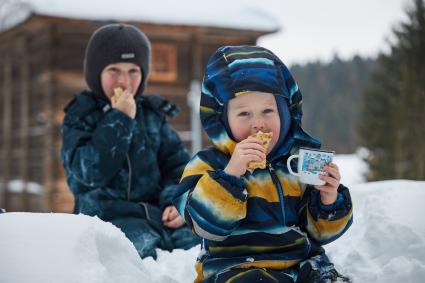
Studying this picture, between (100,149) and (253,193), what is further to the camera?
(100,149)

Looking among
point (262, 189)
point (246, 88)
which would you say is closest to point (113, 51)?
point (246, 88)

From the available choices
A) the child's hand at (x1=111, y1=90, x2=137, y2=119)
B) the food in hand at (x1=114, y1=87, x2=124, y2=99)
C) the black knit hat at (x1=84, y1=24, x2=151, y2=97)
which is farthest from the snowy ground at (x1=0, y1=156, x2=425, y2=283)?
the black knit hat at (x1=84, y1=24, x2=151, y2=97)

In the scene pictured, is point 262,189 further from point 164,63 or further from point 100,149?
point 164,63

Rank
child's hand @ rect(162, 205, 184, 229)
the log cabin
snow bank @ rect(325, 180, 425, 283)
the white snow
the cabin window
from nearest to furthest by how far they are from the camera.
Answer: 1. snow bank @ rect(325, 180, 425, 283)
2. child's hand @ rect(162, 205, 184, 229)
3. the white snow
4. the log cabin
5. the cabin window

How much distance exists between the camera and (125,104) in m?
3.16

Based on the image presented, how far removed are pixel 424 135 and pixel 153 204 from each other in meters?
14.4

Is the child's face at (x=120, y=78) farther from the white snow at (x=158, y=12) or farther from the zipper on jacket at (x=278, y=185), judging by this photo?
the white snow at (x=158, y=12)

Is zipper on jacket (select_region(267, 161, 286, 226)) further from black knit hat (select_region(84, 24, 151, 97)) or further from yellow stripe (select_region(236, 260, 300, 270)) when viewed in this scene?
black knit hat (select_region(84, 24, 151, 97))

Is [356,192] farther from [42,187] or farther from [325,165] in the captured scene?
[42,187]

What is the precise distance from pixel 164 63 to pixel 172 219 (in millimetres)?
9379

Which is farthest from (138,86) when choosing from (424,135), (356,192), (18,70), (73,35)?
(424,135)

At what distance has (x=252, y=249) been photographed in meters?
2.04

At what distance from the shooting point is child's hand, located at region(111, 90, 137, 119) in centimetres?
316

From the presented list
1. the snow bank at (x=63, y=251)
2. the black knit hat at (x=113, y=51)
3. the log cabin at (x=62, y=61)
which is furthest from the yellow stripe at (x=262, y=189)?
the log cabin at (x=62, y=61)
